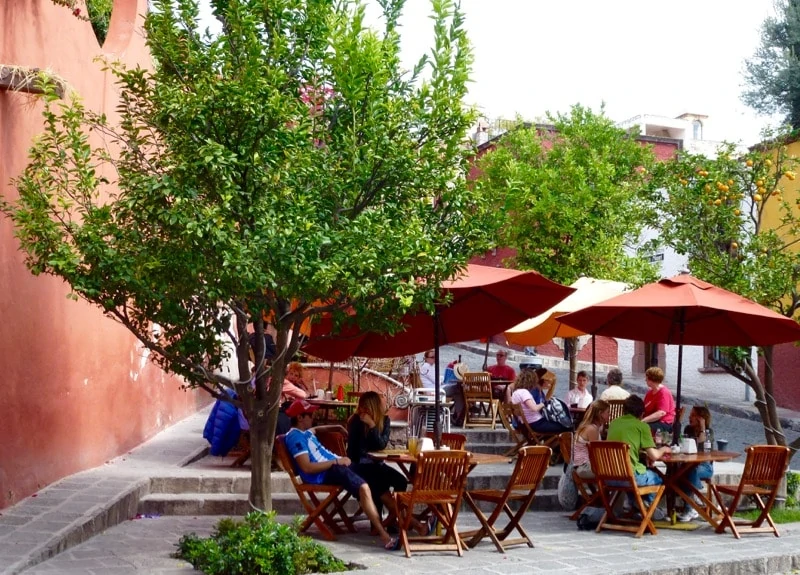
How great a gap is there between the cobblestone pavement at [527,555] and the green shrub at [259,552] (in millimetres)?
262

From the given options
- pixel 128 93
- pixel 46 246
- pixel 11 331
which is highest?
pixel 128 93

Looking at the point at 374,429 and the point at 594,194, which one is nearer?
the point at 374,429

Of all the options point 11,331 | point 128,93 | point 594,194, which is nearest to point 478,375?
point 594,194

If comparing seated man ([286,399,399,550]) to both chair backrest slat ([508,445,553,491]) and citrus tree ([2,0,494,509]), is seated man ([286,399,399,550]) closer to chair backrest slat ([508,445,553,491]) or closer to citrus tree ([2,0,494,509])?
citrus tree ([2,0,494,509])

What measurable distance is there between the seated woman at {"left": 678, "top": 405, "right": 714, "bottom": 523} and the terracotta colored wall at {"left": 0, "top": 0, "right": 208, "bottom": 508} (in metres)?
6.05

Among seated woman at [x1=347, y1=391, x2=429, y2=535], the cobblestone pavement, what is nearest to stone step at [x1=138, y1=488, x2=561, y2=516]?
the cobblestone pavement

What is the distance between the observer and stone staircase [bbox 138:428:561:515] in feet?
32.3

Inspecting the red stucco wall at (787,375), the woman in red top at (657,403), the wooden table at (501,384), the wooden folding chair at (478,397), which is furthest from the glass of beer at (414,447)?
the red stucco wall at (787,375)

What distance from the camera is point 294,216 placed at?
6.64 m

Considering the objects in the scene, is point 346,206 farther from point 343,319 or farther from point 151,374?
point 151,374

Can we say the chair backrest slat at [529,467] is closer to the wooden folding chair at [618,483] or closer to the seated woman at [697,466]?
the wooden folding chair at [618,483]

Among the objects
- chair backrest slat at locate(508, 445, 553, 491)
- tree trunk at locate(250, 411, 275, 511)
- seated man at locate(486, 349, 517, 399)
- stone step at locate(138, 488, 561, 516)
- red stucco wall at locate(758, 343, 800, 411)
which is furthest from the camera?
red stucco wall at locate(758, 343, 800, 411)

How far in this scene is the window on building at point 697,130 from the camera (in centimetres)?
5247

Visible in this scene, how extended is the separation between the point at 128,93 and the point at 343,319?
7.23 ft
